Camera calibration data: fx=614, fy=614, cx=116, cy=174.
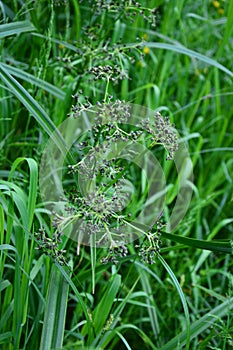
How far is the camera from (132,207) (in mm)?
1796

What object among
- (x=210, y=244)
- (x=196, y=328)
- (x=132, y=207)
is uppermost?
(x=210, y=244)

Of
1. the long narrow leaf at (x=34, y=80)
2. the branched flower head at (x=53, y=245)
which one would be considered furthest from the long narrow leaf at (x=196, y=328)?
the long narrow leaf at (x=34, y=80)

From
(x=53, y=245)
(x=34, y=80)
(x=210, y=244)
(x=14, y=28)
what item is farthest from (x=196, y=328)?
(x=14, y=28)

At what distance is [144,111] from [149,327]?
80 centimetres

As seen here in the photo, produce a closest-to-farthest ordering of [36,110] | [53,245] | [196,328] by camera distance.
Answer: [53,245] < [36,110] < [196,328]

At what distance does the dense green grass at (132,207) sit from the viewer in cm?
144

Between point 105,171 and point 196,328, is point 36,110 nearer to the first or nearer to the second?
point 105,171

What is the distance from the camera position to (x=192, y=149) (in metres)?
2.63

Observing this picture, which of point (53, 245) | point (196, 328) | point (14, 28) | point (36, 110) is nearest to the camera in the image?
point (53, 245)

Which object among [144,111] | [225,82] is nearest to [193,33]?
[225,82]

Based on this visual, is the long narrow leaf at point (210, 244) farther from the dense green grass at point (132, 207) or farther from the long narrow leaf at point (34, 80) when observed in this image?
the long narrow leaf at point (34, 80)

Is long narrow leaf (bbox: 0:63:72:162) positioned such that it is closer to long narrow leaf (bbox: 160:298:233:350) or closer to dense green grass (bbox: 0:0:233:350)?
dense green grass (bbox: 0:0:233:350)

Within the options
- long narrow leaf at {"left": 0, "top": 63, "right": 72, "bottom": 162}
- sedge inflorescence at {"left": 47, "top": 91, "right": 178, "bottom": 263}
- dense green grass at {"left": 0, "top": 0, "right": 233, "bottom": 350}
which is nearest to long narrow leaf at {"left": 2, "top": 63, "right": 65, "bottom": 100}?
dense green grass at {"left": 0, "top": 0, "right": 233, "bottom": 350}

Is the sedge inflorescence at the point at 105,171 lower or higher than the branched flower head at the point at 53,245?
higher
